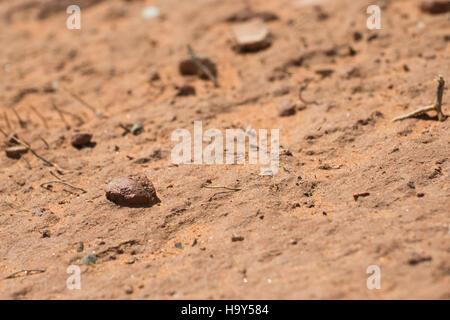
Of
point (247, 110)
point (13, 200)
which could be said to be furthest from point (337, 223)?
point (13, 200)

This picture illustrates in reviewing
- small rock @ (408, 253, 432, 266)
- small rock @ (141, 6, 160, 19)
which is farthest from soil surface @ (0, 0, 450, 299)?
small rock @ (141, 6, 160, 19)

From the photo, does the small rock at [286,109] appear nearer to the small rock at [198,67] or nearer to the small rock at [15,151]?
the small rock at [198,67]

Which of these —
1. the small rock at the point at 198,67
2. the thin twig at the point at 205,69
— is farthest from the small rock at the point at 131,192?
the small rock at the point at 198,67

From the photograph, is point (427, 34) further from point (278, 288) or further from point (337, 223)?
point (278, 288)

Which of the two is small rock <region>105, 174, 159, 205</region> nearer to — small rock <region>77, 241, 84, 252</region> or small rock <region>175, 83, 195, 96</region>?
small rock <region>77, 241, 84, 252</region>

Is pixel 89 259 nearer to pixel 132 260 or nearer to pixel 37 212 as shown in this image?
pixel 132 260

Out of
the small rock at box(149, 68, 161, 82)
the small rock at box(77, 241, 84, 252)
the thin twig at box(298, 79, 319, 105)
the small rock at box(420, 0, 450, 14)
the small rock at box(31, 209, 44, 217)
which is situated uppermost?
the small rock at box(420, 0, 450, 14)

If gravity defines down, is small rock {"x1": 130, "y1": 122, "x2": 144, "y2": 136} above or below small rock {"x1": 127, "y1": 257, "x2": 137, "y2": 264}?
above
